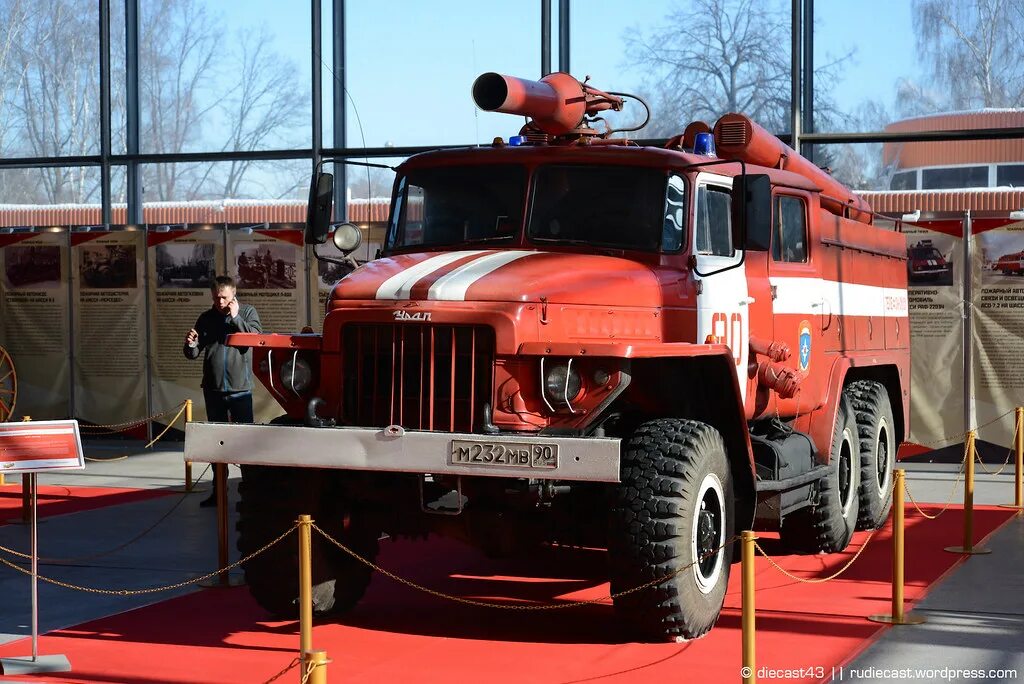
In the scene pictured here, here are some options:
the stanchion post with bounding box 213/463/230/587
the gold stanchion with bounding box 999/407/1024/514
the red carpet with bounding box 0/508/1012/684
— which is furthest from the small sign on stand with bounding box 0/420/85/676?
the gold stanchion with bounding box 999/407/1024/514

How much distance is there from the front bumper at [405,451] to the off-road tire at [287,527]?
44 centimetres

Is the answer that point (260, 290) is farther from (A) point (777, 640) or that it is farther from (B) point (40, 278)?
(A) point (777, 640)

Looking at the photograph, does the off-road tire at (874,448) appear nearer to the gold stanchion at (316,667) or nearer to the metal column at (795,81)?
the metal column at (795,81)

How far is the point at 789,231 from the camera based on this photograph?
9.41 metres

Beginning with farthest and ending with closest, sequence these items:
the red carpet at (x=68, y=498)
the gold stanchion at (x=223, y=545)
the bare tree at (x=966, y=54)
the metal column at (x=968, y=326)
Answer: the bare tree at (x=966, y=54) → the metal column at (x=968, y=326) → the red carpet at (x=68, y=498) → the gold stanchion at (x=223, y=545)

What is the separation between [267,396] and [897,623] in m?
11.0

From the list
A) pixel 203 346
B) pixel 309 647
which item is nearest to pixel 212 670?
pixel 309 647

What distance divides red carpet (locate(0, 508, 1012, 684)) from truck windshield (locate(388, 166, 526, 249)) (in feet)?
7.05

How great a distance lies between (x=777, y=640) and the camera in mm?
7285

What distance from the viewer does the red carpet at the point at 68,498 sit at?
493 inches

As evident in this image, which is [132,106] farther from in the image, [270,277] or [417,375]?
[417,375]

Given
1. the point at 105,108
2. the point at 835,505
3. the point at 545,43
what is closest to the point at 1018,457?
the point at 835,505

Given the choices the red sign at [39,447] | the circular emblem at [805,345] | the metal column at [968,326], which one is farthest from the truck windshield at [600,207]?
the metal column at [968,326]

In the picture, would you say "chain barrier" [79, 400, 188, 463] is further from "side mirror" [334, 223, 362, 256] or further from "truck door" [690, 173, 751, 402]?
"truck door" [690, 173, 751, 402]
